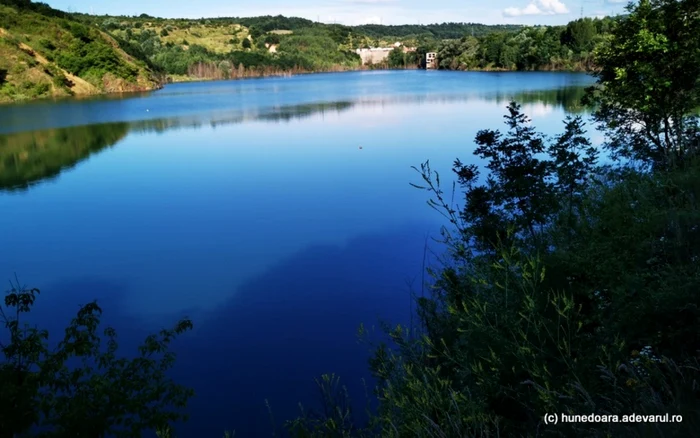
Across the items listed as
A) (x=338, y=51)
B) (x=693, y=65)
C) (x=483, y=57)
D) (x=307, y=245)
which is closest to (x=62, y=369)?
(x=307, y=245)

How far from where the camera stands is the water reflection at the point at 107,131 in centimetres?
2709

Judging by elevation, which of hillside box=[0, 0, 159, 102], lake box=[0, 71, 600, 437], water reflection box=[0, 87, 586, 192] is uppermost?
hillside box=[0, 0, 159, 102]

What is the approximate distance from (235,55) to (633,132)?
133079 mm

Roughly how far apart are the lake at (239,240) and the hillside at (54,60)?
39.8 meters

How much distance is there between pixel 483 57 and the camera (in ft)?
387

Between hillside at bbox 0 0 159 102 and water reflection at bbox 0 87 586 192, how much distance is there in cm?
3391

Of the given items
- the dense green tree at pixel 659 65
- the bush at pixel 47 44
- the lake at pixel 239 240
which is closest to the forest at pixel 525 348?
the lake at pixel 239 240

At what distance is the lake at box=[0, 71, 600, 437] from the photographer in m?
9.40

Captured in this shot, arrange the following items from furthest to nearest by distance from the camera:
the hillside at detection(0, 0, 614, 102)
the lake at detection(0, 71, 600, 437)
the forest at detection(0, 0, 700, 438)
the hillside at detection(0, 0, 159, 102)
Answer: the hillside at detection(0, 0, 614, 102) < the hillside at detection(0, 0, 159, 102) < the lake at detection(0, 71, 600, 437) < the forest at detection(0, 0, 700, 438)

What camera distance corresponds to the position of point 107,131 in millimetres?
39375

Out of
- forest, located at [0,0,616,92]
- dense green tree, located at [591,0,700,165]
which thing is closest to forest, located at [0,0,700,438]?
dense green tree, located at [591,0,700,165]

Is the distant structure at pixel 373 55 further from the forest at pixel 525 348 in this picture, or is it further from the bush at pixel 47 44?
the forest at pixel 525 348

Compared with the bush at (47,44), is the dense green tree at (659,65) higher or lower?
lower

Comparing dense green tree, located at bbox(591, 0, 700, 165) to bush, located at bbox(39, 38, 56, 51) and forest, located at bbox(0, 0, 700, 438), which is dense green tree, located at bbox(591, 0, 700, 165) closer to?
forest, located at bbox(0, 0, 700, 438)
